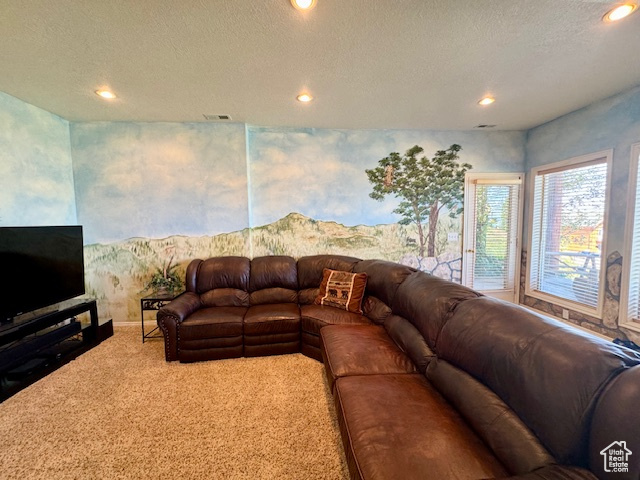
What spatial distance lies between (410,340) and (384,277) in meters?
0.86

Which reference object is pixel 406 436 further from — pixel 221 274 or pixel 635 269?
pixel 635 269

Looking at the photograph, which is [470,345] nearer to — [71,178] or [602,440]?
[602,440]

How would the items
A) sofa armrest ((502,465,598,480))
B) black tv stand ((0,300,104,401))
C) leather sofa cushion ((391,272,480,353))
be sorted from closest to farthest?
sofa armrest ((502,465,598,480)) < leather sofa cushion ((391,272,480,353)) < black tv stand ((0,300,104,401))

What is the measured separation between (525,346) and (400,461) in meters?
0.75

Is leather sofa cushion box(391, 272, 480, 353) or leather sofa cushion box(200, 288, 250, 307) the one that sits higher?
leather sofa cushion box(391, 272, 480, 353)

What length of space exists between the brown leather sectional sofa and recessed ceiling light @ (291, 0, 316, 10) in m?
2.03

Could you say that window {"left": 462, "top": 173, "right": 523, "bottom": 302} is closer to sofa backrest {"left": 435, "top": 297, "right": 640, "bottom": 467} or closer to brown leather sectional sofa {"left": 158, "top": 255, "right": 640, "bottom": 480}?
brown leather sectional sofa {"left": 158, "top": 255, "right": 640, "bottom": 480}

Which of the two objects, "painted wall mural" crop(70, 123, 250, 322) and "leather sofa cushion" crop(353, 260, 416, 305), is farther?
"painted wall mural" crop(70, 123, 250, 322)

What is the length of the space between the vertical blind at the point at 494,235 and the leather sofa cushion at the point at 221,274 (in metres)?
3.43

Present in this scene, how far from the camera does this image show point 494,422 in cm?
112

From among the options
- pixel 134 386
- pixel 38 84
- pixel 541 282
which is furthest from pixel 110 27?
pixel 541 282

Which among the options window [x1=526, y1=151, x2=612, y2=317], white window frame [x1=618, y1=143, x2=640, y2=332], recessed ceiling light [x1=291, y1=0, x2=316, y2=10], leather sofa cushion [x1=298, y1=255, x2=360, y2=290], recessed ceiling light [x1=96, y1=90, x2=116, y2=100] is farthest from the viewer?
leather sofa cushion [x1=298, y1=255, x2=360, y2=290]

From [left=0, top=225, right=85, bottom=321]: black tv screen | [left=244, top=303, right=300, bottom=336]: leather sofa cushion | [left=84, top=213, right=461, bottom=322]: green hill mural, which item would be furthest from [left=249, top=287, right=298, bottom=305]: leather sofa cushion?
[left=0, top=225, right=85, bottom=321]: black tv screen

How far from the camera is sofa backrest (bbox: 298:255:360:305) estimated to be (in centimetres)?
322
